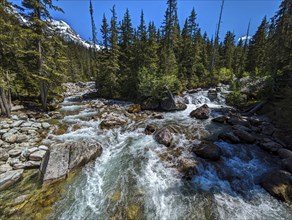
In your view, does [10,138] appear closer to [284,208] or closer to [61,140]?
[61,140]

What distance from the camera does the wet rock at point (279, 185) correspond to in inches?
182

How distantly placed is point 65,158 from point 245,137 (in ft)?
31.2

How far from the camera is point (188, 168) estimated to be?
6.07m

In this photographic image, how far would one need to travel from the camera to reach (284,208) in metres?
4.35

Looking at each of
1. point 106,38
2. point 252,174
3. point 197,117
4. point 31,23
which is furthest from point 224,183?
point 106,38

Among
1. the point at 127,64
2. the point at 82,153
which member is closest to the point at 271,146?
the point at 82,153

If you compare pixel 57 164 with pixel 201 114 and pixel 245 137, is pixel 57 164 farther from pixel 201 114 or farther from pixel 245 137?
pixel 201 114

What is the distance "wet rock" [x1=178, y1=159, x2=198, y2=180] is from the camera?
575cm

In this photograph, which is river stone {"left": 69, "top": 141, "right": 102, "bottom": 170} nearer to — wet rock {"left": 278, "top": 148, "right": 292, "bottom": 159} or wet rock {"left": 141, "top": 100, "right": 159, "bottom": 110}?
wet rock {"left": 141, "top": 100, "right": 159, "bottom": 110}

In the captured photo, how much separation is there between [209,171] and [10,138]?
9.87 metres

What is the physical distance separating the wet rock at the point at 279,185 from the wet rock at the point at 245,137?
10.1 ft

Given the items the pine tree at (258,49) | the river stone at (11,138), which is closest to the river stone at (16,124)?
the river stone at (11,138)

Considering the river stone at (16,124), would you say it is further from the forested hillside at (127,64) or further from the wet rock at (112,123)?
the wet rock at (112,123)

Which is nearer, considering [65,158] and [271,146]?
[65,158]
